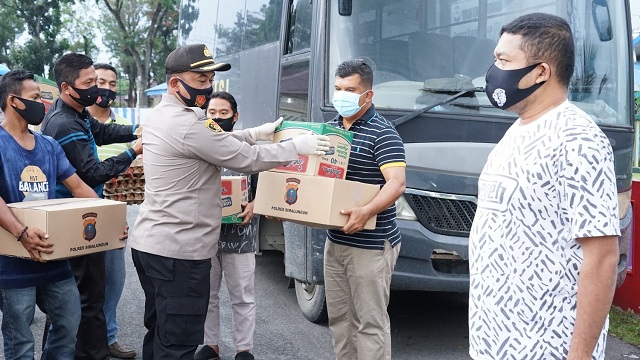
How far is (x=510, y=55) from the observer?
2.25 meters

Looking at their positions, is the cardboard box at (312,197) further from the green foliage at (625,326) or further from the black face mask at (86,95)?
the green foliage at (625,326)

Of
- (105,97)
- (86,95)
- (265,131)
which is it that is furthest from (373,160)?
(105,97)

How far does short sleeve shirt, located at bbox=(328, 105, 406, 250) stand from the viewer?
388cm

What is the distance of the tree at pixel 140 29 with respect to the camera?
3838cm

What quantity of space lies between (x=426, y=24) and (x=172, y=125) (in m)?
2.38

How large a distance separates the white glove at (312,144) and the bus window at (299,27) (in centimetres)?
196

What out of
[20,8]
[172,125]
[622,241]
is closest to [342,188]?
[172,125]

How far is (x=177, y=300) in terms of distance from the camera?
3.66 metres

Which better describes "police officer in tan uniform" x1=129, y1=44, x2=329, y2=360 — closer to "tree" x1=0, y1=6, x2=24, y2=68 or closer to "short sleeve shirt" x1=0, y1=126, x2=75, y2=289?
"short sleeve shirt" x1=0, y1=126, x2=75, y2=289

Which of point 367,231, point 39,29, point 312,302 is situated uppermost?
point 39,29

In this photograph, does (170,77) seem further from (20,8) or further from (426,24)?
(20,8)

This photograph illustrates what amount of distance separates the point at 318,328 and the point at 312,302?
8.6 inches

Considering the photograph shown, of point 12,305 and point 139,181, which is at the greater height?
point 139,181

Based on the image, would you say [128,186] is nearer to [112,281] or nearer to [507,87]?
[112,281]
